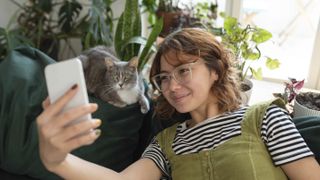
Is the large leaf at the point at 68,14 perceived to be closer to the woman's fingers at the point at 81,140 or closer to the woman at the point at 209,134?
the woman at the point at 209,134

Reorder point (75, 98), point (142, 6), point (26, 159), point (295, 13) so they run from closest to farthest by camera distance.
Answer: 1. point (75, 98)
2. point (26, 159)
3. point (142, 6)
4. point (295, 13)

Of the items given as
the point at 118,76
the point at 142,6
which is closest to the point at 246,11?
the point at 142,6

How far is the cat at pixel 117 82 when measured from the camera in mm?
1267

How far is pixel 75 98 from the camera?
0.58 m

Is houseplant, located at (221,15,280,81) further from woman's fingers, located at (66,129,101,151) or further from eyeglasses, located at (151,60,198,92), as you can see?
woman's fingers, located at (66,129,101,151)

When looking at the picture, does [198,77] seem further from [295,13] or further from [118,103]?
[295,13]

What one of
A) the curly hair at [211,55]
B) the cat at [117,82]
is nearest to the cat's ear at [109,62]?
the cat at [117,82]

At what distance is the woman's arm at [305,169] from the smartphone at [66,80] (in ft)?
Result: 1.85

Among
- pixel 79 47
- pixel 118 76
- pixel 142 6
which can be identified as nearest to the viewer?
pixel 118 76

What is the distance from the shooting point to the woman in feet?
2.72

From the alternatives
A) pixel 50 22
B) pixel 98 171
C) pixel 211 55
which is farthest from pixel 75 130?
pixel 50 22

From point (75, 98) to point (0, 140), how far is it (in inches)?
27.4

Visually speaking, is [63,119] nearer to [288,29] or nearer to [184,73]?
[184,73]

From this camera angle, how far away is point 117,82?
134cm
